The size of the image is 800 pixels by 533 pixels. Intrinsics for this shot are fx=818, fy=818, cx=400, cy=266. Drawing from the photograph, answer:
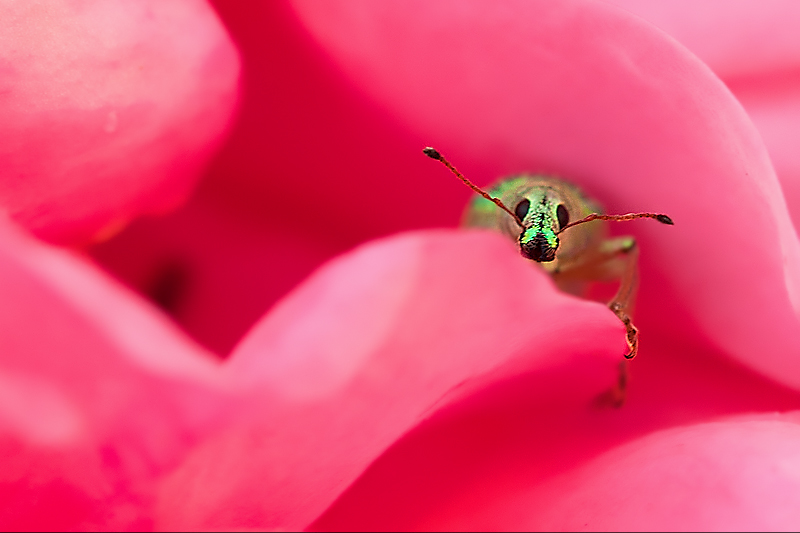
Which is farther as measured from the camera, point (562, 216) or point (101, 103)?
point (562, 216)

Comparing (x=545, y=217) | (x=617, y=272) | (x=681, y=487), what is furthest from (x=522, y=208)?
(x=681, y=487)

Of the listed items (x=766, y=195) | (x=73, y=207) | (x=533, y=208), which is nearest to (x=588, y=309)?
(x=766, y=195)

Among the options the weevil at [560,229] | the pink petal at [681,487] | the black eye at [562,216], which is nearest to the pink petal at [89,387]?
the pink petal at [681,487]

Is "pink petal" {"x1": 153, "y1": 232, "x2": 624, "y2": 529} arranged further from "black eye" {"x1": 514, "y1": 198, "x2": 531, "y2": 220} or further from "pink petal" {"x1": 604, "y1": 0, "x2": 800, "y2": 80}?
"black eye" {"x1": 514, "y1": 198, "x2": 531, "y2": 220}

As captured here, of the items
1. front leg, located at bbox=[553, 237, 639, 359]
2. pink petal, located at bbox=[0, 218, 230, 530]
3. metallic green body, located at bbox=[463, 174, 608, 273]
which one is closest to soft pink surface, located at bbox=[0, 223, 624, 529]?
pink petal, located at bbox=[0, 218, 230, 530]

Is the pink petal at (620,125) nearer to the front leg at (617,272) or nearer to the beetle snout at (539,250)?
the front leg at (617,272)

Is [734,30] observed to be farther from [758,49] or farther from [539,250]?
[539,250]
